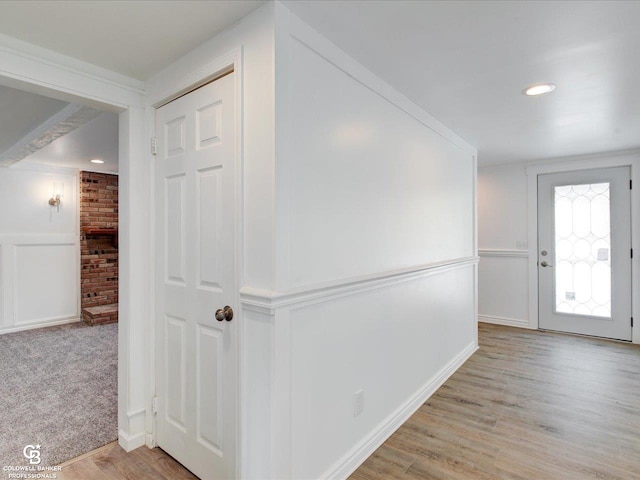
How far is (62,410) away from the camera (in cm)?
259

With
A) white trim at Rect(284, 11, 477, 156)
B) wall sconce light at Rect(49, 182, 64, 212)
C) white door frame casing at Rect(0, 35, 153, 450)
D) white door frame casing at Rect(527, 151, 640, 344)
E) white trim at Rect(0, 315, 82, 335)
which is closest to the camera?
white trim at Rect(284, 11, 477, 156)

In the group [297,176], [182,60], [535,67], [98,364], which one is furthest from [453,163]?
[98,364]

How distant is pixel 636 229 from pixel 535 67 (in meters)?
3.30

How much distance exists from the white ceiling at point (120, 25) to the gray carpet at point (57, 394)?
2268 mm

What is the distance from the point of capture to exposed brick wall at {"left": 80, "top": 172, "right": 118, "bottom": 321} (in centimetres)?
535

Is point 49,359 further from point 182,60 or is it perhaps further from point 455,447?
point 455,447

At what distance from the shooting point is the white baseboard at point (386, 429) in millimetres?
1879

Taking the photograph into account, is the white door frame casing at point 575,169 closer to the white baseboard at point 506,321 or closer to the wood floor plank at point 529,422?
the white baseboard at point 506,321

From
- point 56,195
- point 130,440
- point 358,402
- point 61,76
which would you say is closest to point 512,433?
point 358,402

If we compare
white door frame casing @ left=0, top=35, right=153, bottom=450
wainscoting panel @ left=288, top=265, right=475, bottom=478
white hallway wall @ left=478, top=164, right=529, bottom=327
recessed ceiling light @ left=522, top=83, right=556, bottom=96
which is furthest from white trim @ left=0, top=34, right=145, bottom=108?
white hallway wall @ left=478, top=164, right=529, bottom=327

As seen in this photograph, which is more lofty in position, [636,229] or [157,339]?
[636,229]

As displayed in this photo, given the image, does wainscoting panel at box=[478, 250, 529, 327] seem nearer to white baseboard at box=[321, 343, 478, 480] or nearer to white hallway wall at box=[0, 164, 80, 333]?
white baseboard at box=[321, 343, 478, 480]

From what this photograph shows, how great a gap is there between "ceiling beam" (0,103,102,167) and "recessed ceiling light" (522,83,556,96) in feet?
9.79

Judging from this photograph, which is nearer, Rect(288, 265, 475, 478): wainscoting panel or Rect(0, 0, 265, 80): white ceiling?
Rect(0, 0, 265, 80): white ceiling
